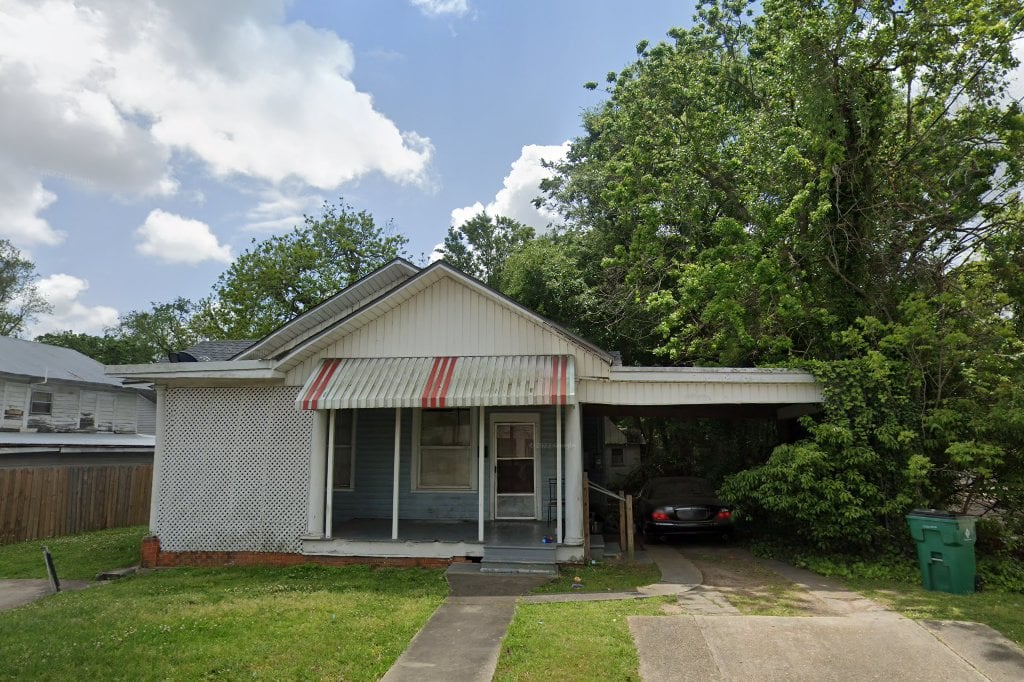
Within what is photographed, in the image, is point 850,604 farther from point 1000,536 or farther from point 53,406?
point 53,406

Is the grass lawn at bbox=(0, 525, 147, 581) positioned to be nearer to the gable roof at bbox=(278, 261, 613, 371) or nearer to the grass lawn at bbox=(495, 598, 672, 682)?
the gable roof at bbox=(278, 261, 613, 371)

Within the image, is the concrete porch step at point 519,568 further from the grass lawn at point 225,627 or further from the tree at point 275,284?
the tree at point 275,284

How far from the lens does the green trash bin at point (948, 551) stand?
7992mm

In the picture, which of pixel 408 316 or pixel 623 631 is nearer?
Result: pixel 623 631

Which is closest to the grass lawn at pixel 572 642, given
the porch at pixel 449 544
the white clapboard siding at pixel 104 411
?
the porch at pixel 449 544

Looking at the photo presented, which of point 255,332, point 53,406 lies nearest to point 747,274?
point 53,406

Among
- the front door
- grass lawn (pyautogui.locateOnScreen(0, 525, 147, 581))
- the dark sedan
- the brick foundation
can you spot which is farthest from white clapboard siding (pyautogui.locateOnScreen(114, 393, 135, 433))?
the dark sedan

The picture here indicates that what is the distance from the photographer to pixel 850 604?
767 centimetres

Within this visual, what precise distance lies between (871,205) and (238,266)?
2913 cm

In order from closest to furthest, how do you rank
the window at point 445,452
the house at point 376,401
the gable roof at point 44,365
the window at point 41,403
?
the house at point 376,401
the window at point 445,452
the gable roof at point 44,365
the window at point 41,403

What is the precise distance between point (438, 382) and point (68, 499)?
1374cm

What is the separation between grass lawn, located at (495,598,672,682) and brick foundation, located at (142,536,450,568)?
3.11 m

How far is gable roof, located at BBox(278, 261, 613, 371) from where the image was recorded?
10.8 m

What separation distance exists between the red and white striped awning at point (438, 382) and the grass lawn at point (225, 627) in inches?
106
